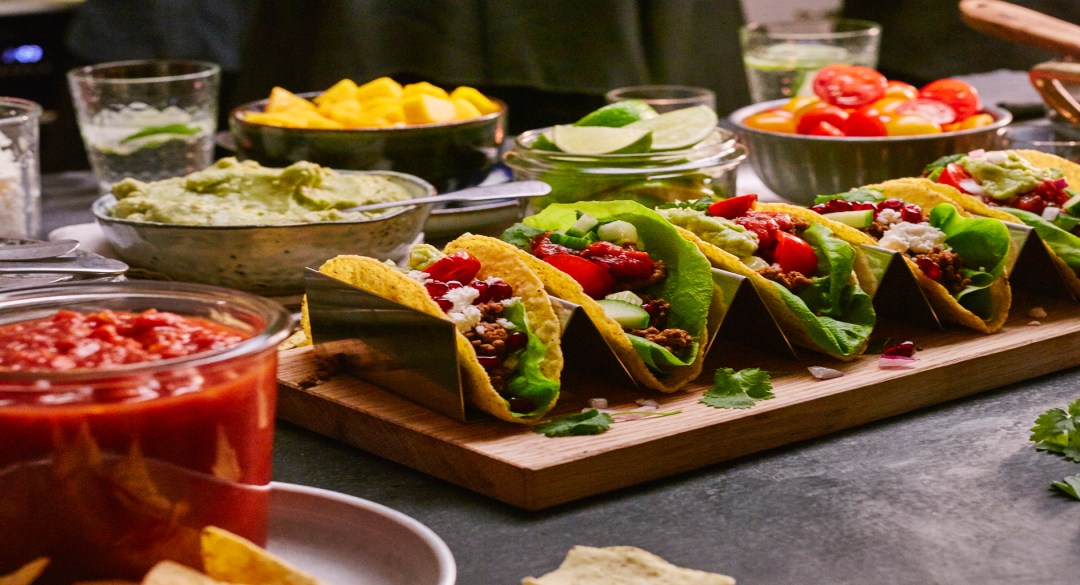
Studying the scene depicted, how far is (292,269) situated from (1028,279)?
1.39m

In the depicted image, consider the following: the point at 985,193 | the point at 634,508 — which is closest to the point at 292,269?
the point at 634,508

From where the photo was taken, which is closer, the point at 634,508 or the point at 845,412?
the point at 634,508

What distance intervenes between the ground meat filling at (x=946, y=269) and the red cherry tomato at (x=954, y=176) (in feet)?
1.20

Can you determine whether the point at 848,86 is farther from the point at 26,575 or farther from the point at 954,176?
the point at 26,575

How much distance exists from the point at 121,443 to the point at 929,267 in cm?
145

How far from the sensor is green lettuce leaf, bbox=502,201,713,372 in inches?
Result: 75.6

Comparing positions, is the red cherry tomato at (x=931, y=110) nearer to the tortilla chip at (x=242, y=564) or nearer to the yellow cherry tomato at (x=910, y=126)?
the yellow cherry tomato at (x=910, y=126)

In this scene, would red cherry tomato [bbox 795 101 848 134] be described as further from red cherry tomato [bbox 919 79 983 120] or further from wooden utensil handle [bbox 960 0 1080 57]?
wooden utensil handle [bbox 960 0 1080 57]

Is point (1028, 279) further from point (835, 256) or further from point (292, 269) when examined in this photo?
point (292, 269)

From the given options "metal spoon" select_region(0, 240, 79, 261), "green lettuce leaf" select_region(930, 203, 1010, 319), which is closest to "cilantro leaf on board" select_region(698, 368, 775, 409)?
"green lettuce leaf" select_region(930, 203, 1010, 319)

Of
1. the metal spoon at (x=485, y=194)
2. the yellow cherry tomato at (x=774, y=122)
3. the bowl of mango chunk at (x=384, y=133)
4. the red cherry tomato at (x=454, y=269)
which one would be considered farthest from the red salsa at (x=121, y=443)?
the yellow cherry tomato at (x=774, y=122)

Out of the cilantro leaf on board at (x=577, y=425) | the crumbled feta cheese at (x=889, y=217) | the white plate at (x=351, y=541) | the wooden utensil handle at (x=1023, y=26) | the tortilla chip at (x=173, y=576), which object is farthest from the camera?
the wooden utensil handle at (x=1023, y=26)

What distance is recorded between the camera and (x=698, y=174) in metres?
2.69

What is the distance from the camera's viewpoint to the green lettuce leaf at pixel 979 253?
7.16ft
